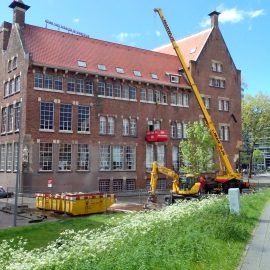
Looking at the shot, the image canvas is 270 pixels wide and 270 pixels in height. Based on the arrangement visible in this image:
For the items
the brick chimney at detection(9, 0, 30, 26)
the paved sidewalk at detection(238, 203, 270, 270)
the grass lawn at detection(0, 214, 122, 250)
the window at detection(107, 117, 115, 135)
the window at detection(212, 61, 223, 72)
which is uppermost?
the brick chimney at detection(9, 0, 30, 26)

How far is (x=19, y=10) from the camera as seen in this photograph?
39.5m

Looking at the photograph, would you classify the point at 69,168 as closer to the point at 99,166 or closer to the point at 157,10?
the point at 99,166

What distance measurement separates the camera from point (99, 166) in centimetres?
3997

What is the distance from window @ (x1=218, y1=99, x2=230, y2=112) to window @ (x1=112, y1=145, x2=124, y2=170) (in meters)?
16.5

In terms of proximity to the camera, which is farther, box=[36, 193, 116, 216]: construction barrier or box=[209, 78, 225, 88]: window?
box=[209, 78, 225, 88]: window

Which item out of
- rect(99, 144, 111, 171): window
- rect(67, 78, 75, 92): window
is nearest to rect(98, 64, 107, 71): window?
rect(67, 78, 75, 92): window

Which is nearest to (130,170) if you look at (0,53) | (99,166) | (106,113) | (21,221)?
(99,166)

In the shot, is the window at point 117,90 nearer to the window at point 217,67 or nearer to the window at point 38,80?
the window at point 38,80

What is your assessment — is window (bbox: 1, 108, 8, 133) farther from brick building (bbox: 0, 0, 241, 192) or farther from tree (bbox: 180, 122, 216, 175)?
tree (bbox: 180, 122, 216, 175)

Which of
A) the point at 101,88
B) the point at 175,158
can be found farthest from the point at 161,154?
the point at 101,88

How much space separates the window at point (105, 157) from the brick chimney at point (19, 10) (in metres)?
14.8

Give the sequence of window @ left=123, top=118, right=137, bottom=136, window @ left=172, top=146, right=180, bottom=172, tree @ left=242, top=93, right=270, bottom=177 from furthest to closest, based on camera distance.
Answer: tree @ left=242, top=93, right=270, bottom=177 < window @ left=172, top=146, right=180, bottom=172 < window @ left=123, top=118, right=137, bottom=136

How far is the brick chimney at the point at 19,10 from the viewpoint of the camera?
1535 inches

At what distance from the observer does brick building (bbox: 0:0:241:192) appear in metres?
36.7
